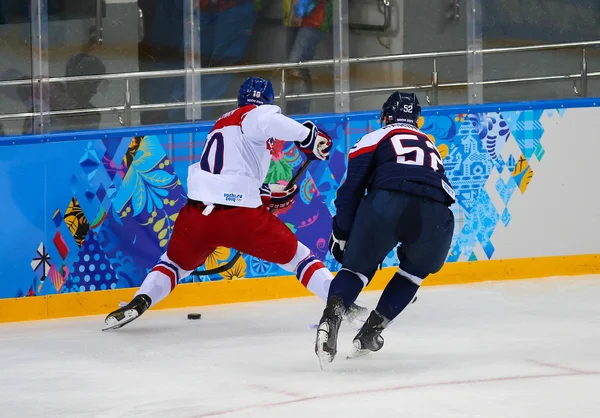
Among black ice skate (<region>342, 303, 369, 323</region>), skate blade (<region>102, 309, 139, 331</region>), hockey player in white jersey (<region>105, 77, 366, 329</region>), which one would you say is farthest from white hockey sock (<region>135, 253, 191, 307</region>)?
black ice skate (<region>342, 303, 369, 323</region>)

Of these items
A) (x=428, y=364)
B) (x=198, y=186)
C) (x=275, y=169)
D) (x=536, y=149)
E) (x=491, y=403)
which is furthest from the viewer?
(x=536, y=149)

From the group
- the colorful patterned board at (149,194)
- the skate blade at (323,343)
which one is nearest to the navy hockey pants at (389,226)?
the skate blade at (323,343)

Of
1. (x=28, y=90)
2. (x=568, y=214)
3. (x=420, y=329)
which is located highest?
(x=28, y=90)

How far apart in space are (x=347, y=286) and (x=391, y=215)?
306 millimetres

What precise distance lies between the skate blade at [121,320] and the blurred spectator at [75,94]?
115cm

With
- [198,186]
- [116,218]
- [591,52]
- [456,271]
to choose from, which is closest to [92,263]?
[116,218]

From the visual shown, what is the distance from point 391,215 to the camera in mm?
4238

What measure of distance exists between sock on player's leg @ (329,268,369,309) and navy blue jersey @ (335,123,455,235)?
17 centimetres

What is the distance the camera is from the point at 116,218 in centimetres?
579

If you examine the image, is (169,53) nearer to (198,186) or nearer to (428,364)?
(198,186)

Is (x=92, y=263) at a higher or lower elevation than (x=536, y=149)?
lower

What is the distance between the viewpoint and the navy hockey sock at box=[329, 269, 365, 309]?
4227mm

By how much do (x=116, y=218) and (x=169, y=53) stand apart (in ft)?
3.25

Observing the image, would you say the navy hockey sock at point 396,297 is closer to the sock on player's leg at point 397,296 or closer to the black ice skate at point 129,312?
the sock on player's leg at point 397,296
